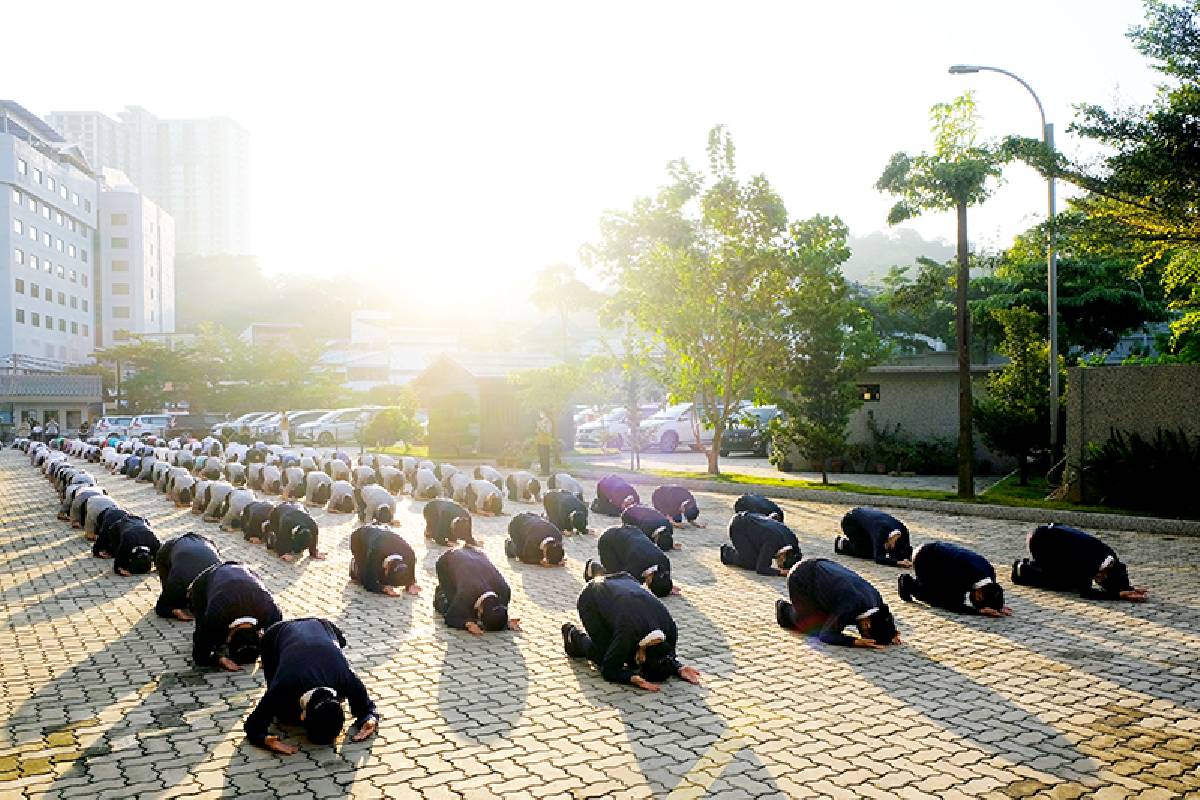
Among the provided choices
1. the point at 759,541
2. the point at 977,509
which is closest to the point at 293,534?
the point at 759,541

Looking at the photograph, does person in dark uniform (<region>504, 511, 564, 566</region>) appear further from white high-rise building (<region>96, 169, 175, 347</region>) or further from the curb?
white high-rise building (<region>96, 169, 175, 347</region>)

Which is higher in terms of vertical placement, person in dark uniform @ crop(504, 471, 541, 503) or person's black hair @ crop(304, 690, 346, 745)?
person in dark uniform @ crop(504, 471, 541, 503)

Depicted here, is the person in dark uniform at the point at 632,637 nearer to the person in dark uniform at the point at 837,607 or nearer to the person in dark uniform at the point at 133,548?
the person in dark uniform at the point at 837,607

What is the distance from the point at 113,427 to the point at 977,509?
4285 centimetres

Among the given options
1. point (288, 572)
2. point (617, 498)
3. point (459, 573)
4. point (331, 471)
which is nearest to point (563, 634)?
point (459, 573)

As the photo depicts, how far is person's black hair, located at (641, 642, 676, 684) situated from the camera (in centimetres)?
812

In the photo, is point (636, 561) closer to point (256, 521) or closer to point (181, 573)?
point (181, 573)

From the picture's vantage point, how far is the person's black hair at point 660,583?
449 inches

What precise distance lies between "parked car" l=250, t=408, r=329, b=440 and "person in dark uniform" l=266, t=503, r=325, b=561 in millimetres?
30525

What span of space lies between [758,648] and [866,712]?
200 centimetres

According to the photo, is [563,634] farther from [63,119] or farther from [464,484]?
[63,119]

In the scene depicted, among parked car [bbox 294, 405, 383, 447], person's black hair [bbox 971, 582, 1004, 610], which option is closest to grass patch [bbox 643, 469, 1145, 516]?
person's black hair [bbox 971, 582, 1004, 610]

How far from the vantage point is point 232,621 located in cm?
852

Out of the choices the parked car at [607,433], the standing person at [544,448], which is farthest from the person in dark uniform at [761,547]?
the parked car at [607,433]
